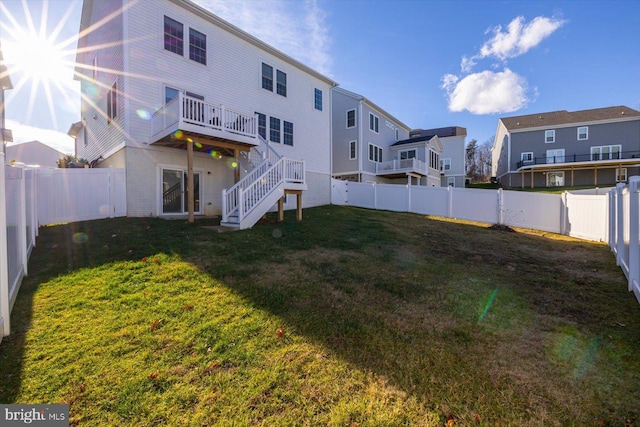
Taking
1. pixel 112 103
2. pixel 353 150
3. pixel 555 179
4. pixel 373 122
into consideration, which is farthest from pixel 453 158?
pixel 112 103

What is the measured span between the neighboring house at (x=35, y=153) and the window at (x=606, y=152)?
57766 millimetres

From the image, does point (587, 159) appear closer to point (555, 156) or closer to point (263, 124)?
point (555, 156)

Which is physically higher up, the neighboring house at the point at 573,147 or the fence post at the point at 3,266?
the neighboring house at the point at 573,147

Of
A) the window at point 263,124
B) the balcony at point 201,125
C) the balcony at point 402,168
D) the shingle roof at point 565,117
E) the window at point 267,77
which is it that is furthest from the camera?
the shingle roof at point 565,117

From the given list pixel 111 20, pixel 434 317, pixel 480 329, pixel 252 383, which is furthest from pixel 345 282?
pixel 111 20

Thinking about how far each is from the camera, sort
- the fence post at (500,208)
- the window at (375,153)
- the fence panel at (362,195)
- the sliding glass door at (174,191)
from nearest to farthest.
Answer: the sliding glass door at (174,191), the fence post at (500,208), the fence panel at (362,195), the window at (375,153)

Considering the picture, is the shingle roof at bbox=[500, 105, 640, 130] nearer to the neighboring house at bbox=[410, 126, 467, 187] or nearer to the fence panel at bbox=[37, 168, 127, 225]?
the neighboring house at bbox=[410, 126, 467, 187]

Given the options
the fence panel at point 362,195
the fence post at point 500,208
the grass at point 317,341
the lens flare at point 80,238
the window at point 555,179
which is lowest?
the grass at point 317,341

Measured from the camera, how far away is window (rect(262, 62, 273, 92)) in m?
13.5

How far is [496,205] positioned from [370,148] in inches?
480

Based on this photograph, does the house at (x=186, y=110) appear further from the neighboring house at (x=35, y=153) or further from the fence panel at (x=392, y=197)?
the neighboring house at (x=35, y=153)

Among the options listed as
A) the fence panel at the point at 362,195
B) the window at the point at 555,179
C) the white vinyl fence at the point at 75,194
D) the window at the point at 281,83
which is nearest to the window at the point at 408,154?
the fence panel at the point at 362,195

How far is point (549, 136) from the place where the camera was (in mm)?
28531

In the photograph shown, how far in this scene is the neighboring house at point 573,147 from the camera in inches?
1011
